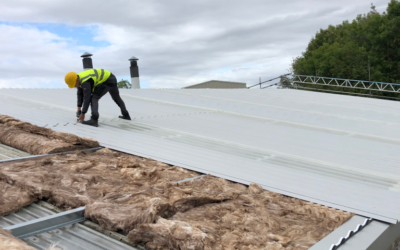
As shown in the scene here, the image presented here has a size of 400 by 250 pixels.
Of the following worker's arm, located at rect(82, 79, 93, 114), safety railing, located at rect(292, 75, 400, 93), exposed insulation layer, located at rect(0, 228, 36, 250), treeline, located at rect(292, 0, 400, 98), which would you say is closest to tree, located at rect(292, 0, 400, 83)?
treeline, located at rect(292, 0, 400, 98)

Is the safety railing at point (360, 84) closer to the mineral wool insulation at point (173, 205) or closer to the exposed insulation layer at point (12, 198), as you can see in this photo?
the mineral wool insulation at point (173, 205)

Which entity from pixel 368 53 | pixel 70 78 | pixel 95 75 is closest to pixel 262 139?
pixel 95 75

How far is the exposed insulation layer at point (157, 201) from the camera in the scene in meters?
2.95

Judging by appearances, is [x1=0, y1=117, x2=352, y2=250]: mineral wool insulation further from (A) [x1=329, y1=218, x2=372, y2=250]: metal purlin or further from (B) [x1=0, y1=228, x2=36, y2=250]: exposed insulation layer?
(B) [x1=0, y1=228, x2=36, y2=250]: exposed insulation layer

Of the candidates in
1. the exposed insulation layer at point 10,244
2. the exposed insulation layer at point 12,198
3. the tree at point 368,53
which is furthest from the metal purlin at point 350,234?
the tree at point 368,53

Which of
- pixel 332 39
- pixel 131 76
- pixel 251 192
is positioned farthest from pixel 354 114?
pixel 332 39

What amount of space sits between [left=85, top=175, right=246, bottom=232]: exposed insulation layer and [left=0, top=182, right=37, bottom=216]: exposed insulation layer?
69 cm

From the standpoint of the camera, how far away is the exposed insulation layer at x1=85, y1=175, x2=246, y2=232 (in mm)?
2951

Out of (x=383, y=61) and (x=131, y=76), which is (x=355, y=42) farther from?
(x=131, y=76)

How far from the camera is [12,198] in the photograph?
11.0ft

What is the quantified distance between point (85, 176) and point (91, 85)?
345cm

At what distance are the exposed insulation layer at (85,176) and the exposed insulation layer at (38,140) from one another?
0.24 metres

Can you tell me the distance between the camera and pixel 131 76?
17719mm

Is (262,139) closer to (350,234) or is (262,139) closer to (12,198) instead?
(350,234)
